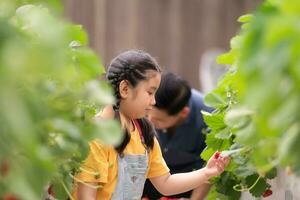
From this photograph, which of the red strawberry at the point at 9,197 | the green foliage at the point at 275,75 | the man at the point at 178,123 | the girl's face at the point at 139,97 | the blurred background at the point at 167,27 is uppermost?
the green foliage at the point at 275,75

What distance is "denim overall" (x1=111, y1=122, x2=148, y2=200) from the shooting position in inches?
94.4

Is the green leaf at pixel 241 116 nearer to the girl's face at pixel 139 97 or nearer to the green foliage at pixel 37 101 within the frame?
the green foliage at pixel 37 101

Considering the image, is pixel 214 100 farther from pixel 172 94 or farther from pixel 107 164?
pixel 172 94

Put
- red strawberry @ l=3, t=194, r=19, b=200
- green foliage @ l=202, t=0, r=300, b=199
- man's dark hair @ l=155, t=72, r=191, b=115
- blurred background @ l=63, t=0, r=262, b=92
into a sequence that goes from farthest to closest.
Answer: blurred background @ l=63, t=0, r=262, b=92 → man's dark hair @ l=155, t=72, r=191, b=115 → red strawberry @ l=3, t=194, r=19, b=200 → green foliage @ l=202, t=0, r=300, b=199

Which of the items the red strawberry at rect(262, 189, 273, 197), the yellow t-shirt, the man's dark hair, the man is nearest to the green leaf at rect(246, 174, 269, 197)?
the red strawberry at rect(262, 189, 273, 197)

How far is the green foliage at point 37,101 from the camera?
3.72ft

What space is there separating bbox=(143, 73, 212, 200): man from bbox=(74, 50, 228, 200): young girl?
898 mm

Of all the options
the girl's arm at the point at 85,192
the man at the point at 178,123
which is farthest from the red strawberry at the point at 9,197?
the man at the point at 178,123

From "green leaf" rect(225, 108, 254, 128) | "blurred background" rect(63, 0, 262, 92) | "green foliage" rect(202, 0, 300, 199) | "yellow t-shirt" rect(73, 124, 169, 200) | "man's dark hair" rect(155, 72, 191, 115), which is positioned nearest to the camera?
"green foliage" rect(202, 0, 300, 199)

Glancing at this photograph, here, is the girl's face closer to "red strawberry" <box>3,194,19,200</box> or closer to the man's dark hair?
the man's dark hair

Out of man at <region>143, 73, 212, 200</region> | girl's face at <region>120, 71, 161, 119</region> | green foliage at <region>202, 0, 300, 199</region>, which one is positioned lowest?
man at <region>143, 73, 212, 200</region>

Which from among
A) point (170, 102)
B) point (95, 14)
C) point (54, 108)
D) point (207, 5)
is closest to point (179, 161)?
point (170, 102)

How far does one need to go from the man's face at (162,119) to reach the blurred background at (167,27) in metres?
2.97

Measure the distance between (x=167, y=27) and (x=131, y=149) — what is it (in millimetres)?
5058
